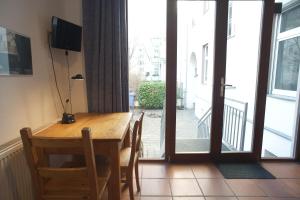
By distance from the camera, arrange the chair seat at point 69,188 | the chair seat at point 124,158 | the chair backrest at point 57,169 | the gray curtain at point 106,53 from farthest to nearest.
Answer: the gray curtain at point 106,53 < the chair seat at point 124,158 < the chair seat at point 69,188 < the chair backrest at point 57,169

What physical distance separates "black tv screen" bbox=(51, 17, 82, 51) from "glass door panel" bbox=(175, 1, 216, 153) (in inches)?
49.2

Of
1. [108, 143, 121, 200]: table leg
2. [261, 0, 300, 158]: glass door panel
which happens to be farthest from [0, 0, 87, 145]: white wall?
[261, 0, 300, 158]: glass door panel

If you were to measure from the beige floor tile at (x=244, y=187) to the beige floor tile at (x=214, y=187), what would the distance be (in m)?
0.07

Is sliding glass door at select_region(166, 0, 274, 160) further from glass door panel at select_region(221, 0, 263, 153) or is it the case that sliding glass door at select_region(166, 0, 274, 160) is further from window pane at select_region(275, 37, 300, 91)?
window pane at select_region(275, 37, 300, 91)

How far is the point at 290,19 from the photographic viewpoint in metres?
2.69

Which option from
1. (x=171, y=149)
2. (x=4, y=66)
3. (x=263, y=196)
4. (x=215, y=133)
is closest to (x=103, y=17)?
(x=4, y=66)

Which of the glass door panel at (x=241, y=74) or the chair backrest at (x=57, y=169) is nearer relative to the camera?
the chair backrest at (x=57, y=169)

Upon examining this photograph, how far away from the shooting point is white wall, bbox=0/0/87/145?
4.59ft

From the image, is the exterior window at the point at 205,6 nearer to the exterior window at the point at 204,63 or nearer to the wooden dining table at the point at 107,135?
the exterior window at the point at 204,63

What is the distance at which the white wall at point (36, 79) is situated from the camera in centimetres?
140

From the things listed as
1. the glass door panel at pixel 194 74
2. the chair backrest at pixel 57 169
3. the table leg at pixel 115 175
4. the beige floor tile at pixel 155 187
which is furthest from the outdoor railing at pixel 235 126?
the chair backrest at pixel 57 169

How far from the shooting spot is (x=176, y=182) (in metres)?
2.20

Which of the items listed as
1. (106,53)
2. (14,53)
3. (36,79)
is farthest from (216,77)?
(14,53)

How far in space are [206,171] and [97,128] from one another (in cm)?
156
